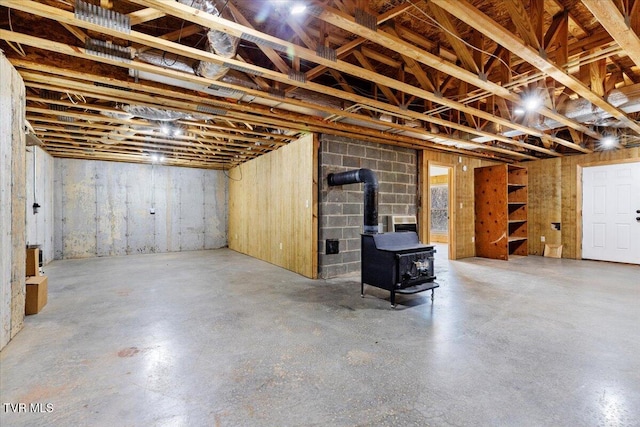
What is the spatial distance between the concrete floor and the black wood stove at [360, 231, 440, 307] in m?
0.27

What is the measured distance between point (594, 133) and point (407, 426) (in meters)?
6.11

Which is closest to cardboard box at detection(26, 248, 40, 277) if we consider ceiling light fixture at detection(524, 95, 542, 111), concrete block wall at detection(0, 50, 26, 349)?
concrete block wall at detection(0, 50, 26, 349)

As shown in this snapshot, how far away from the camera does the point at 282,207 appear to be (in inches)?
235

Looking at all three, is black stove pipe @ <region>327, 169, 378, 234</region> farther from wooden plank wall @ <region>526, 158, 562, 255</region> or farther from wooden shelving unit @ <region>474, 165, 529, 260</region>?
wooden plank wall @ <region>526, 158, 562, 255</region>

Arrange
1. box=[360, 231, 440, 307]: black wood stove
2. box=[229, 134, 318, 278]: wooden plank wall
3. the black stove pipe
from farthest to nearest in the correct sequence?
box=[229, 134, 318, 278]: wooden plank wall → the black stove pipe → box=[360, 231, 440, 307]: black wood stove

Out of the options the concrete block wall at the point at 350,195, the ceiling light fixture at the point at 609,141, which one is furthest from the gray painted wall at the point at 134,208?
the ceiling light fixture at the point at 609,141

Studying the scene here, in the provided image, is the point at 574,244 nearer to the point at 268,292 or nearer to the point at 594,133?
the point at 594,133

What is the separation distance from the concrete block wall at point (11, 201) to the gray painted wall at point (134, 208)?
552cm

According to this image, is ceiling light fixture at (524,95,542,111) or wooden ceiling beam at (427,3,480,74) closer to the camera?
wooden ceiling beam at (427,3,480,74)

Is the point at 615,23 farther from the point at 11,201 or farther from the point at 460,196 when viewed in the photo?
the point at 11,201

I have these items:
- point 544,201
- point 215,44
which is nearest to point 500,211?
point 544,201

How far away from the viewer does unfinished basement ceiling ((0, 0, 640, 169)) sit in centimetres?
217

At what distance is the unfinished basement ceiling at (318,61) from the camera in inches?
85.6

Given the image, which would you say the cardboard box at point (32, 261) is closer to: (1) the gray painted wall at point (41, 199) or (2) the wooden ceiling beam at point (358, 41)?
(1) the gray painted wall at point (41, 199)
